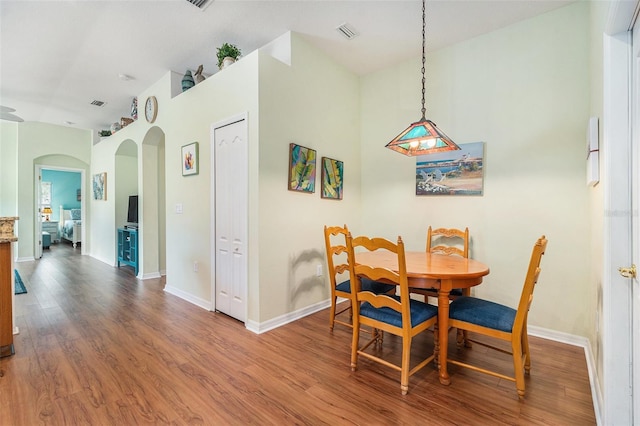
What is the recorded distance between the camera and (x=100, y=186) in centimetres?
641

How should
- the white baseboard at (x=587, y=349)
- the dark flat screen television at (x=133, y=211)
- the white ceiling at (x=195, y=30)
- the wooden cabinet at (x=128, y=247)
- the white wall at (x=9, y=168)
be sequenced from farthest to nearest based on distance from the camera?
the white wall at (x=9, y=168) → the dark flat screen television at (x=133, y=211) → the wooden cabinet at (x=128, y=247) → the white ceiling at (x=195, y=30) → the white baseboard at (x=587, y=349)

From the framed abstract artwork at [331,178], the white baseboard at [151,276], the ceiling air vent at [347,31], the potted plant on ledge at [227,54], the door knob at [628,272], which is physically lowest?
the white baseboard at [151,276]

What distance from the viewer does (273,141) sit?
115 inches

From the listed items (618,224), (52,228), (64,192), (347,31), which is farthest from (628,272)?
(64,192)

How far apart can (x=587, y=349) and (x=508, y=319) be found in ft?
3.96

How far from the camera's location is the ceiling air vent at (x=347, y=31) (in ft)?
9.57

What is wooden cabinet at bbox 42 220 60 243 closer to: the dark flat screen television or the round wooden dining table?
the dark flat screen television

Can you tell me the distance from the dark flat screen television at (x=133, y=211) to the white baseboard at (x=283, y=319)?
384cm

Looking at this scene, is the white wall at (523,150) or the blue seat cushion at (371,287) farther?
the blue seat cushion at (371,287)

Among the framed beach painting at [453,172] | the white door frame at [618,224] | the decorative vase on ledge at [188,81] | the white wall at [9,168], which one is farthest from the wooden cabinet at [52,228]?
the white door frame at [618,224]

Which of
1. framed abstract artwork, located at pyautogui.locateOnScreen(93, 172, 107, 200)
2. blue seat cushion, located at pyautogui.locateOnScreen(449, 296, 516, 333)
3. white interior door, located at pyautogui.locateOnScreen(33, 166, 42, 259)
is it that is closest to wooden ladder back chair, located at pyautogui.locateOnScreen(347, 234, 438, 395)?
blue seat cushion, located at pyautogui.locateOnScreen(449, 296, 516, 333)

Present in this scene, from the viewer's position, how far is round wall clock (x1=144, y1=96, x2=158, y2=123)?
4.33 m

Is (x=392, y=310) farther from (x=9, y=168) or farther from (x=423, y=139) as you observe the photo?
(x=9, y=168)

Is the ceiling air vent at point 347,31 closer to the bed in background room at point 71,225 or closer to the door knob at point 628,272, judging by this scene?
the door knob at point 628,272
